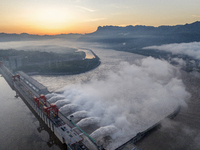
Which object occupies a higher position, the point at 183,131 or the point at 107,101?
the point at 107,101

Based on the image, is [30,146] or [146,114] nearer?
[30,146]

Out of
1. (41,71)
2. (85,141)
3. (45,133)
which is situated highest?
(41,71)

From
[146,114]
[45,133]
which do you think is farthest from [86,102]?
[146,114]

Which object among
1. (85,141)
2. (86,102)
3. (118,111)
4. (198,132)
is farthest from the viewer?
(86,102)

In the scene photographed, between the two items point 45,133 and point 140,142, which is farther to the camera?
point 45,133

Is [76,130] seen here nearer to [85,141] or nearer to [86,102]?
[85,141]

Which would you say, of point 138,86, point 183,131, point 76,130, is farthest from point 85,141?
point 138,86

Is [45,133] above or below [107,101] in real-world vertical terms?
below

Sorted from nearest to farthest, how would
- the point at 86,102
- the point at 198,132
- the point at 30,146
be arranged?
the point at 30,146 < the point at 198,132 < the point at 86,102

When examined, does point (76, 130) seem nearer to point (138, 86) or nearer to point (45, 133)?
point (45, 133)
